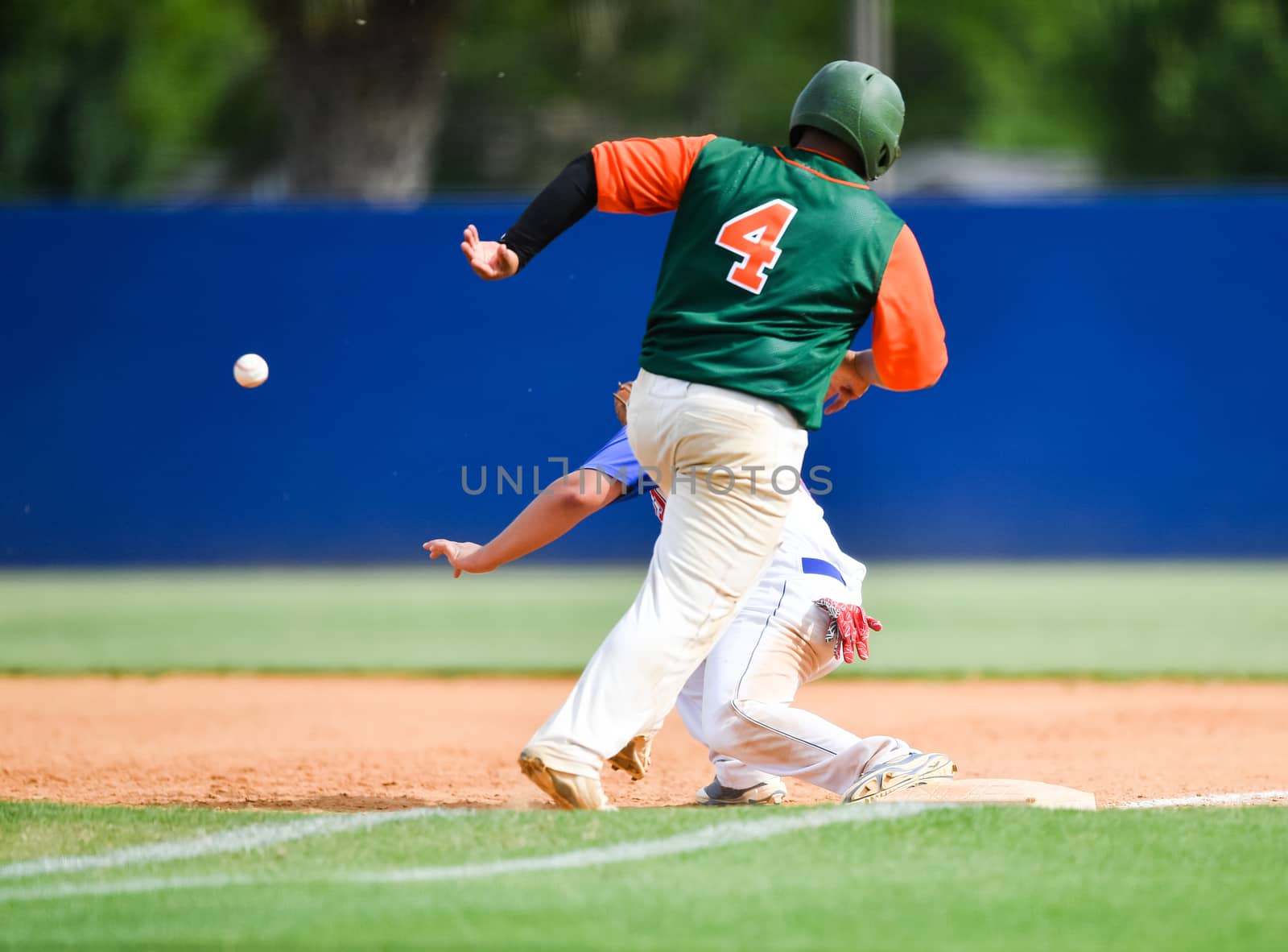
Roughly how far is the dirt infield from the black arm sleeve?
1.60 meters

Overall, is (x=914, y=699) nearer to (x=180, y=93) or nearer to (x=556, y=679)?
(x=556, y=679)

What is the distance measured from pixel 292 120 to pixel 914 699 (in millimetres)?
9854

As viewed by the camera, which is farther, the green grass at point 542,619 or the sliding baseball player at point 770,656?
the green grass at point 542,619

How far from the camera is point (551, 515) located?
12.1 feet

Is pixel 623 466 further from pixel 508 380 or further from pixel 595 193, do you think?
pixel 508 380

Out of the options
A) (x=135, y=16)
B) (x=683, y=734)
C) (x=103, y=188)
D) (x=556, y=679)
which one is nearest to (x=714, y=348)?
(x=683, y=734)

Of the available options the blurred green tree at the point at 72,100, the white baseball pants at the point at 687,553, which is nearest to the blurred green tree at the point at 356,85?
the blurred green tree at the point at 72,100

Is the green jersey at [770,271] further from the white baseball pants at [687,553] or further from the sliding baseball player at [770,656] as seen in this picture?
the sliding baseball player at [770,656]

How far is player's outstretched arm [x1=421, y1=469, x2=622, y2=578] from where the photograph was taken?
3672 millimetres

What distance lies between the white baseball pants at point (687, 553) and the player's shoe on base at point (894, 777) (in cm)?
56

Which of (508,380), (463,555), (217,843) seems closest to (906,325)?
(463,555)

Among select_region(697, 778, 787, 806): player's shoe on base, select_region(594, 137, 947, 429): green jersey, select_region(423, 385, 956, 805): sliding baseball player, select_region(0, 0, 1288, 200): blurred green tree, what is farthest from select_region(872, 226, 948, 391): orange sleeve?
select_region(0, 0, 1288, 200): blurred green tree

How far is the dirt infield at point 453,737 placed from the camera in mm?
4539

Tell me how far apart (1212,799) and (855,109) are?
2207 millimetres
